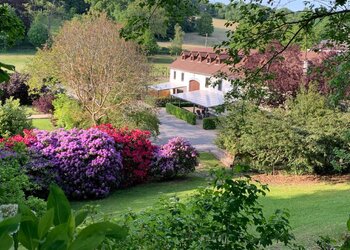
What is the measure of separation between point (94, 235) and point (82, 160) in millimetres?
15564

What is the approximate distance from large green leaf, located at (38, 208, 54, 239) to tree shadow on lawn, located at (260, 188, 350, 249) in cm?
703

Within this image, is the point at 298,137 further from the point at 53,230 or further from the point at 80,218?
the point at 53,230

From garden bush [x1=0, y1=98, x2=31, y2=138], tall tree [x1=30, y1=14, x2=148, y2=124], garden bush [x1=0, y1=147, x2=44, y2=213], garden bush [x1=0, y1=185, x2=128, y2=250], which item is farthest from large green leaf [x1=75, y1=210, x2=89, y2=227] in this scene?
tall tree [x1=30, y1=14, x2=148, y2=124]

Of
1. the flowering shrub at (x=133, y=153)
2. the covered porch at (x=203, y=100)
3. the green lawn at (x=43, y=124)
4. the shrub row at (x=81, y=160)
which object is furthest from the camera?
the covered porch at (x=203, y=100)

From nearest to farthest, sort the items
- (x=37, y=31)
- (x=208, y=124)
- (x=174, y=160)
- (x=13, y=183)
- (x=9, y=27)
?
(x=9, y=27), (x=13, y=183), (x=174, y=160), (x=208, y=124), (x=37, y=31)

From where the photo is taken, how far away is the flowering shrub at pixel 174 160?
59.7 ft

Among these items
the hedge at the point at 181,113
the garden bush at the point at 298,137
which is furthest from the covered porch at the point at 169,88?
the garden bush at the point at 298,137

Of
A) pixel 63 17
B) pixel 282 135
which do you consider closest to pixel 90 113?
pixel 282 135

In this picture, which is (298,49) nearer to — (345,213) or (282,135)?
(282,135)

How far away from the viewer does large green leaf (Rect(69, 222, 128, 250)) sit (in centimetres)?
69

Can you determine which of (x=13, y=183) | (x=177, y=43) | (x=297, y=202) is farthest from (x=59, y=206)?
(x=177, y=43)

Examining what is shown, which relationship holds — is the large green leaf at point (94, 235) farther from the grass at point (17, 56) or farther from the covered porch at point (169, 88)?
the grass at point (17, 56)

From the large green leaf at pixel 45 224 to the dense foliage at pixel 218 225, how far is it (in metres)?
2.97

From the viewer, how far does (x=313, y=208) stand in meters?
13.0
